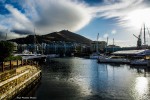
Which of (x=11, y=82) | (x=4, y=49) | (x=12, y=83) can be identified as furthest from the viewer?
(x=4, y=49)

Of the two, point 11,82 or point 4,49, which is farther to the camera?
point 4,49

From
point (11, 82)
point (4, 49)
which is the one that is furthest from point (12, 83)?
point (4, 49)

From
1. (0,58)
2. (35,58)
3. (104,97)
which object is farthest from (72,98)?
(35,58)

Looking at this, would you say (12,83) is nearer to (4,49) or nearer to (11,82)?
(11,82)

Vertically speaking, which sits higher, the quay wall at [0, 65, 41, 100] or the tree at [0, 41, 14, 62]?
the tree at [0, 41, 14, 62]

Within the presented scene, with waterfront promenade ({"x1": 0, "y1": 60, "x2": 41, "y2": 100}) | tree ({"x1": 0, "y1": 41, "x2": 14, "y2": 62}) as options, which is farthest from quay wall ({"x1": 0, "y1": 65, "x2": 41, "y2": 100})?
tree ({"x1": 0, "y1": 41, "x2": 14, "y2": 62})

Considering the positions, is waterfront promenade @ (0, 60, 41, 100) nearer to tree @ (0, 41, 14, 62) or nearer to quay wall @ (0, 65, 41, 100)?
quay wall @ (0, 65, 41, 100)

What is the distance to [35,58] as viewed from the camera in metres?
130

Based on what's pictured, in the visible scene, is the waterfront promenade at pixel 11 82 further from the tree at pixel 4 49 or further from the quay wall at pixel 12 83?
the tree at pixel 4 49

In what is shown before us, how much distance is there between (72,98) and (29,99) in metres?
6.33

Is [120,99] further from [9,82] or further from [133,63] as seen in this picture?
[133,63]

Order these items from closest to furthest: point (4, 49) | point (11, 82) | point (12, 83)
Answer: point (11, 82) → point (12, 83) → point (4, 49)

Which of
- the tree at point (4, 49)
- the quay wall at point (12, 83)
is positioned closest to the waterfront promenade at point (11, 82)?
the quay wall at point (12, 83)

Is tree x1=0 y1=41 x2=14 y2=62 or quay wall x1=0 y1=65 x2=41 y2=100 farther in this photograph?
tree x1=0 y1=41 x2=14 y2=62
